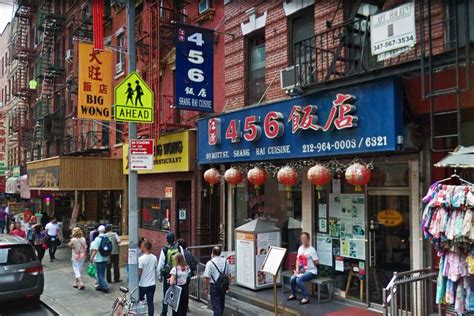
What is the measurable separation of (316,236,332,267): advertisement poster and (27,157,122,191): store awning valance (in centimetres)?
1049

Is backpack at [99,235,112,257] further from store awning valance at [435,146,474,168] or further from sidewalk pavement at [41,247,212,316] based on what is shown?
store awning valance at [435,146,474,168]

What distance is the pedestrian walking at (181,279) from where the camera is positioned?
818cm

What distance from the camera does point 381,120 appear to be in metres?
7.27

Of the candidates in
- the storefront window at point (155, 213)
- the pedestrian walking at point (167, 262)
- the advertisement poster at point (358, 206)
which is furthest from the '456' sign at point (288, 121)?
the storefront window at point (155, 213)

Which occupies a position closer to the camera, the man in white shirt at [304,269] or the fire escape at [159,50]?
the man in white shirt at [304,269]

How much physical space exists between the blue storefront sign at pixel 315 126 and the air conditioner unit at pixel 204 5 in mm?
3815

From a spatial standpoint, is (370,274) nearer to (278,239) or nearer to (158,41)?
(278,239)

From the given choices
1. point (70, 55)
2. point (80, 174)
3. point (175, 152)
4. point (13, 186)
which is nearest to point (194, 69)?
point (175, 152)

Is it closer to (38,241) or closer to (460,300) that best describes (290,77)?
(460,300)

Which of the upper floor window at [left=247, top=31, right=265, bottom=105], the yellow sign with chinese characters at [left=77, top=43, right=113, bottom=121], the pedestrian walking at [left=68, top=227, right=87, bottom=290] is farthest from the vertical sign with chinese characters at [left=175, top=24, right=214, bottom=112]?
the pedestrian walking at [left=68, top=227, right=87, bottom=290]

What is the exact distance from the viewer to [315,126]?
8.48 m

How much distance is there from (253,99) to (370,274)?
5385 mm

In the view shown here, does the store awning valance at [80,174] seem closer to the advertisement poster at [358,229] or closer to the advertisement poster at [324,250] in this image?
the advertisement poster at [324,250]

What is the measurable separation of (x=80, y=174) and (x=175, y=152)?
5.36m
